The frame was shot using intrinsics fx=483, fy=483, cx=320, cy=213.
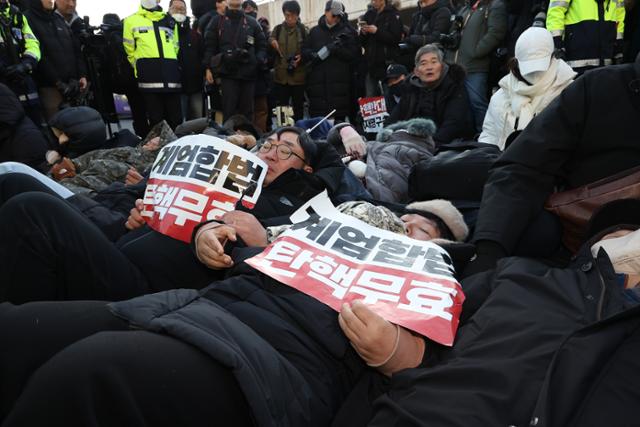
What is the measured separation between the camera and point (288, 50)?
7.38 meters

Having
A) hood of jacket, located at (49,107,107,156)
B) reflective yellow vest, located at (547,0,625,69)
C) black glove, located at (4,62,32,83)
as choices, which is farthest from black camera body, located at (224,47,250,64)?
reflective yellow vest, located at (547,0,625,69)

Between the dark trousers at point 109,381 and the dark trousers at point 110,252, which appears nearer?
the dark trousers at point 109,381

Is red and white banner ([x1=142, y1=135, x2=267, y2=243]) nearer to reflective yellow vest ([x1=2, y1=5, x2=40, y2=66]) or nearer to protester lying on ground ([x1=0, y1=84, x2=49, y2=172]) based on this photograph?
protester lying on ground ([x1=0, y1=84, x2=49, y2=172])

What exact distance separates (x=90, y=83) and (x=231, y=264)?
6.28 metres

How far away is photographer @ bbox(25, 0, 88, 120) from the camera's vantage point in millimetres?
5844

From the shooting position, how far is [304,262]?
5.32 feet

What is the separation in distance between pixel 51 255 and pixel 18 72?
4541 mm

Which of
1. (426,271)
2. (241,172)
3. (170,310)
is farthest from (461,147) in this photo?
(170,310)

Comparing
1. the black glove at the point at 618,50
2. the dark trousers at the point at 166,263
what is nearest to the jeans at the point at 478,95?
the black glove at the point at 618,50

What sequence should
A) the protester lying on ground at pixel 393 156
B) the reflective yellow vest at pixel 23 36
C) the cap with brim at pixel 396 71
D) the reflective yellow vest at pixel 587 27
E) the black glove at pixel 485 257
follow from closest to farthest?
the black glove at pixel 485 257 < the protester lying on ground at pixel 393 156 < the reflective yellow vest at pixel 587 27 < the reflective yellow vest at pixel 23 36 < the cap with brim at pixel 396 71

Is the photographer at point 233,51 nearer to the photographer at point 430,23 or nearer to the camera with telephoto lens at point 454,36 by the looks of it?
the photographer at point 430,23

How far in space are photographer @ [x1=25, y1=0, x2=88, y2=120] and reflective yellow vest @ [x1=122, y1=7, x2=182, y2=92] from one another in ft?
2.39

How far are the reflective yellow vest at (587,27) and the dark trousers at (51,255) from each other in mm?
4509

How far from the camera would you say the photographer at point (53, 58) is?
584 cm
